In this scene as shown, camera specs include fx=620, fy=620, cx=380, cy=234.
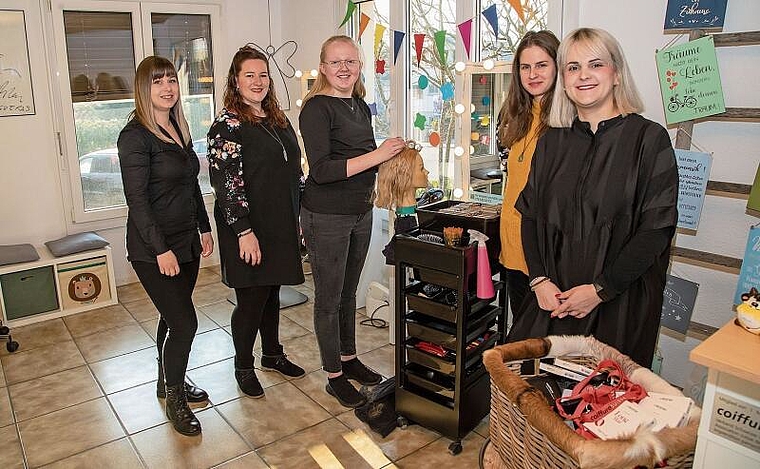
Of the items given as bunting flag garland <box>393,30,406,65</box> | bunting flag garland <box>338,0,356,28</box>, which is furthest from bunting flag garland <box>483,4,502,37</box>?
bunting flag garland <box>338,0,356,28</box>

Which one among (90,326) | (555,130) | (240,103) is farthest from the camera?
(90,326)

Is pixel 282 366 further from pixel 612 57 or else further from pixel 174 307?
pixel 612 57

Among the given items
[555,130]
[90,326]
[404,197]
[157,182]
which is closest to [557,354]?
[555,130]

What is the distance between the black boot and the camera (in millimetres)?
2768

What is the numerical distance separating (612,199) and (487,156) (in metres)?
1.41

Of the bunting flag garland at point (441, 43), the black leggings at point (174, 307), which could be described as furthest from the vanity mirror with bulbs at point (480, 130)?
the black leggings at point (174, 307)

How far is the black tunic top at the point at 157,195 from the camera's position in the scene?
229 cm

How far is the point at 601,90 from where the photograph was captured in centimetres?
173

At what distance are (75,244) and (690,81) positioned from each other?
11.6 ft

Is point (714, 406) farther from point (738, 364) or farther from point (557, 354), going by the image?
point (557, 354)

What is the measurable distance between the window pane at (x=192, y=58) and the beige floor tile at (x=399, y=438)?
270cm

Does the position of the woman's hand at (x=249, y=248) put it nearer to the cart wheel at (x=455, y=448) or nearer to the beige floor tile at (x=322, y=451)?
the beige floor tile at (x=322, y=451)

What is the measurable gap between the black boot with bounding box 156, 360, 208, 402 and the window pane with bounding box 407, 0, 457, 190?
1.61 m

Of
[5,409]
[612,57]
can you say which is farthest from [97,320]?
[612,57]
